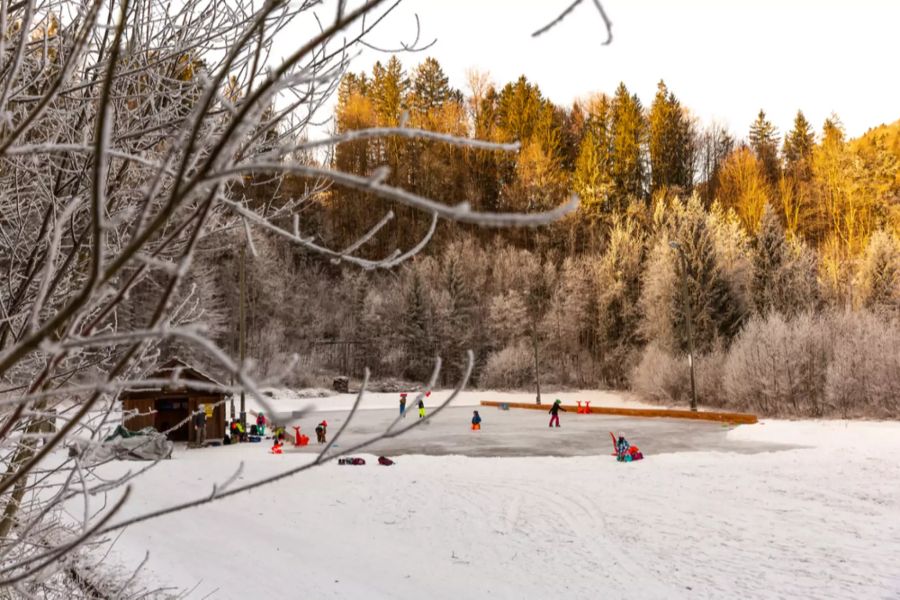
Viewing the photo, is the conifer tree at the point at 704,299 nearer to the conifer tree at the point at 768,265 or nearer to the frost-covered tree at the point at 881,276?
the conifer tree at the point at 768,265

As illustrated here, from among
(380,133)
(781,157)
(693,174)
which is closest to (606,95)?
(693,174)

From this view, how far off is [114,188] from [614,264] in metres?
36.5

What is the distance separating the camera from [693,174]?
53188mm

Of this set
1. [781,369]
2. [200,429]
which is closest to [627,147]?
[781,369]

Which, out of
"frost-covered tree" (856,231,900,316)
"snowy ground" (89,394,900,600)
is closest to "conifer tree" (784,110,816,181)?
"frost-covered tree" (856,231,900,316)

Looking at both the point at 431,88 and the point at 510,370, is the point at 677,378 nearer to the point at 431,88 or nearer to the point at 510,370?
the point at 510,370

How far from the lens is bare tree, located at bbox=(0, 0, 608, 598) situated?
0.67 meters

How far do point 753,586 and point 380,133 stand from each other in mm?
6640

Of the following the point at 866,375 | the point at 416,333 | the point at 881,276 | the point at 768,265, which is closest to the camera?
the point at 866,375

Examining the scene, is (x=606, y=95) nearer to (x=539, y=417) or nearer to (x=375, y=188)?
(x=539, y=417)

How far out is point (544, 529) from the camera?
7.96 metres

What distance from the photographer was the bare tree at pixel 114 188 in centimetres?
67

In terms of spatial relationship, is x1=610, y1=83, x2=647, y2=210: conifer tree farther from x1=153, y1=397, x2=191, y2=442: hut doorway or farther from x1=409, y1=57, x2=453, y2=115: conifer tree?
x1=153, y1=397, x2=191, y2=442: hut doorway

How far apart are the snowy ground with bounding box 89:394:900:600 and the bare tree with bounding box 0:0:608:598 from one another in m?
2.87
